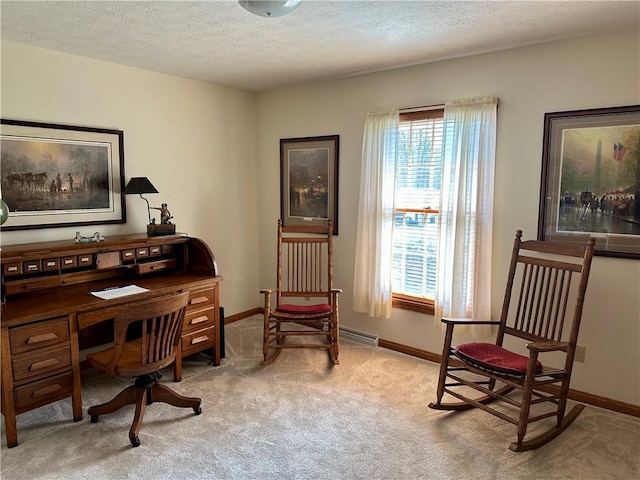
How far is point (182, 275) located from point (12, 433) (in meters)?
1.50

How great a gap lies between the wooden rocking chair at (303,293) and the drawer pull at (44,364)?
4.87 feet

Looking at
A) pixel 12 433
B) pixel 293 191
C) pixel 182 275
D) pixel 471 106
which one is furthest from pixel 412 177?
pixel 12 433

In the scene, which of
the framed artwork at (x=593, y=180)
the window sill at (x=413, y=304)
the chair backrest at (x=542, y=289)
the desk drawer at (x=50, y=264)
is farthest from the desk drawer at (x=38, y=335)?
the framed artwork at (x=593, y=180)

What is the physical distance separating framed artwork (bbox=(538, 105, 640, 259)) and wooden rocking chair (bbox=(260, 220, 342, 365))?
172 cm

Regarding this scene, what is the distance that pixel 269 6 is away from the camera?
190cm

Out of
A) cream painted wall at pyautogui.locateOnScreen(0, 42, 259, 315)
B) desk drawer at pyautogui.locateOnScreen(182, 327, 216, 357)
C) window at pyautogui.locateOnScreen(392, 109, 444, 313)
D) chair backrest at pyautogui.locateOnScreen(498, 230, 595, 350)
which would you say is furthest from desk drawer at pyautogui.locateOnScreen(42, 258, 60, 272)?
chair backrest at pyautogui.locateOnScreen(498, 230, 595, 350)

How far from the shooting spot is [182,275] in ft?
11.8

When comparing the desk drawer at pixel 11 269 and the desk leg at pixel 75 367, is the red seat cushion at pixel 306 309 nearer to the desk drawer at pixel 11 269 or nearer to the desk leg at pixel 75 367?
the desk leg at pixel 75 367

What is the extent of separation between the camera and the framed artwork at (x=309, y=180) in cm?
425

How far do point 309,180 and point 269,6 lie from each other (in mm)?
2556

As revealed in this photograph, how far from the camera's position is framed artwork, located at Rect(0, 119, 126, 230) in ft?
10.1

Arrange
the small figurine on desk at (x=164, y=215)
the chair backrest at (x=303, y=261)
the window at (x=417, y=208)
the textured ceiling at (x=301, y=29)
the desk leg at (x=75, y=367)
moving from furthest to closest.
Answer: the chair backrest at (x=303, y=261), the small figurine on desk at (x=164, y=215), the window at (x=417, y=208), the desk leg at (x=75, y=367), the textured ceiling at (x=301, y=29)

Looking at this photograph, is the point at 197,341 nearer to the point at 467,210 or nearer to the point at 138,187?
the point at 138,187

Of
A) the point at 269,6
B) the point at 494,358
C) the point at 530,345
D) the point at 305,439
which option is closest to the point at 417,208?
the point at 494,358
